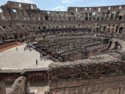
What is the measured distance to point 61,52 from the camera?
2150cm

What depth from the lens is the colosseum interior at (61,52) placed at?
7523mm

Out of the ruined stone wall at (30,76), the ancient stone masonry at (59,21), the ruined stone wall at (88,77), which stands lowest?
the ruined stone wall at (30,76)

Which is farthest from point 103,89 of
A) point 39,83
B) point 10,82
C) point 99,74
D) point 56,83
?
point 10,82

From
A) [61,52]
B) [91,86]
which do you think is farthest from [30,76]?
[61,52]

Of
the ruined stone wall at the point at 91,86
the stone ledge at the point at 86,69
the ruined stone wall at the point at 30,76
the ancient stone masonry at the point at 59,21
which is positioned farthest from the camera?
the ancient stone masonry at the point at 59,21

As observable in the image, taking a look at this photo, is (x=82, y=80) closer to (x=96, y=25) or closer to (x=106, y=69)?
(x=106, y=69)

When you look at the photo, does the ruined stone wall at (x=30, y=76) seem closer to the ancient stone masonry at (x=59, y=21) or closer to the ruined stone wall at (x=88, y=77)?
the ruined stone wall at (x=88, y=77)

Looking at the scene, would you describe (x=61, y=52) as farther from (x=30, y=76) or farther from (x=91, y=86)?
(x=91, y=86)

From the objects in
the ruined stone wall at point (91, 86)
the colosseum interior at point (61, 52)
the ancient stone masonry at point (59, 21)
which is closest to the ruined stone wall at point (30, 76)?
the colosseum interior at point (61, 52)

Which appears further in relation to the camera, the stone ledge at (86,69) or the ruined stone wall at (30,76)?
the ruined stone wall at (30,76)

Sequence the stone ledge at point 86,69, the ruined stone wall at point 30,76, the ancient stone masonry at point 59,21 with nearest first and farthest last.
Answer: the stone ledge at point 86,69 → the ruined stone wall at point 30,76 → the ancient stone masonry at point 59,21

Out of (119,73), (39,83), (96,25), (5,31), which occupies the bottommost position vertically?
(39,83)

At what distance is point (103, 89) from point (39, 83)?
6.21 metres

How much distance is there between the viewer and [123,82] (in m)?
8.20
